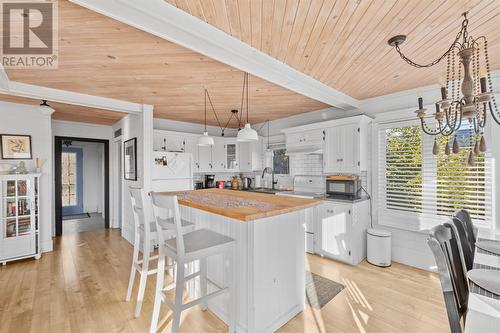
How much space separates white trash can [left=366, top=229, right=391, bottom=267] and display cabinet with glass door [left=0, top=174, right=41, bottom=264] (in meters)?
5.10

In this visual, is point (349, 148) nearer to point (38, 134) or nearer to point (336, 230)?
point (336, 230)

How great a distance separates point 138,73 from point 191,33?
4.01 feet

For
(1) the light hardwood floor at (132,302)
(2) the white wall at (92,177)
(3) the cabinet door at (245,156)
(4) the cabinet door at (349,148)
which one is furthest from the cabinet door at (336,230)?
(2) the white wall at (92,177)

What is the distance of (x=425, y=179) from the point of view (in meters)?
3.16

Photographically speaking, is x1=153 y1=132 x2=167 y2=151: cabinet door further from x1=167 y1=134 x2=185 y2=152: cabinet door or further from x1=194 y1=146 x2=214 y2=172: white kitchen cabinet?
x1=194 y1=146 x2=214 y2=172: white kitchen cabinet

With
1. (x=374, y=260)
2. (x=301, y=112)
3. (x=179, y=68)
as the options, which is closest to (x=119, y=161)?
(x=179, y=68)

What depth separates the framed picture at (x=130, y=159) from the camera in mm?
4137

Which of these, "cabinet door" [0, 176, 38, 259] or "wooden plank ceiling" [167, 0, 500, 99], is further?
"cabinet door" [0, 176, 38, 259]

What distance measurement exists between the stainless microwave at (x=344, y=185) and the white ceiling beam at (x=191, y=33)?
71.3 inches

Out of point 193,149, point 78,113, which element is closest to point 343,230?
point 193,149

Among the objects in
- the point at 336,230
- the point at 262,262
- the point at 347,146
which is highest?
the point at 347,146

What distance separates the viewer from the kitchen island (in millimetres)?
1830

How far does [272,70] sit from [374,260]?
2974mm

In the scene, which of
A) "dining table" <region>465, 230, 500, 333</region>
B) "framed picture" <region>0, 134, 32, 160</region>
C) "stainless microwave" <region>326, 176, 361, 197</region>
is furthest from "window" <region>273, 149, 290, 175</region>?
"framed picture" <region>0, 134, 32, 160</region>
